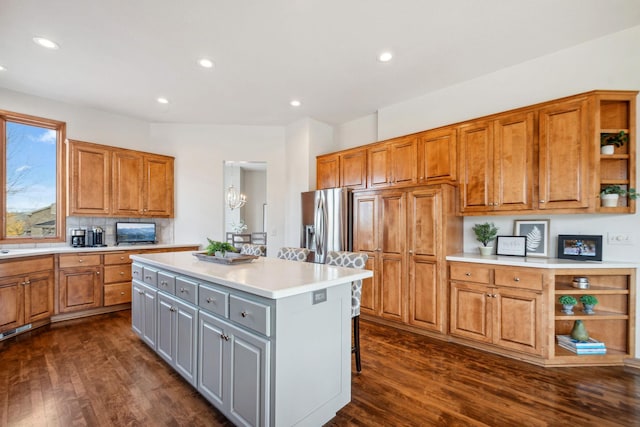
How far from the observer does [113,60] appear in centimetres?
311

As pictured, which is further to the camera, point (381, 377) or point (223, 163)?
point (223, 163)

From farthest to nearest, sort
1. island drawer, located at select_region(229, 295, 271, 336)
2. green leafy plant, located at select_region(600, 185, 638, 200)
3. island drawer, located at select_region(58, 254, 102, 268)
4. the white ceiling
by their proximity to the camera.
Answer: island drawer, located at select_region(58, 254, 102, 268) < green leafy plant, located at select_region(600, 185, 638, 200) < the white ceiling < island drawer, located at select_region(229, 295, 271, 336)

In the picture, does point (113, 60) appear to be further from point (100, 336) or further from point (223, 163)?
point (100, 336)

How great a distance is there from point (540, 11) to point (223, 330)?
11.3 feet

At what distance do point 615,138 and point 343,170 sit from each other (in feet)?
9.81

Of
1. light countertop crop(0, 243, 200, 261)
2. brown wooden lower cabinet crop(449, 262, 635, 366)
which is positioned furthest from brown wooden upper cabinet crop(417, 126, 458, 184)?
light countertop crop(0, 243, 200, 261)

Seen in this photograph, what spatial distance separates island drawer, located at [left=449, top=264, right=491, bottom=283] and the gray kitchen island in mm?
1637

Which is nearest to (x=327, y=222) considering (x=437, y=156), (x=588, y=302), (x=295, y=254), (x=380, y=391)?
(x=295, y=254)

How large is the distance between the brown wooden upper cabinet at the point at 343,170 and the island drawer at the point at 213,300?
9.26ft

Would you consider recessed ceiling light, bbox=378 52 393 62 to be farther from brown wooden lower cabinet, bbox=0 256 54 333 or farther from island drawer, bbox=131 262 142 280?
brown wooden lower cabinet, bbox=0 256 54 333

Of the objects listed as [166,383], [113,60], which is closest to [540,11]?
[113,60]

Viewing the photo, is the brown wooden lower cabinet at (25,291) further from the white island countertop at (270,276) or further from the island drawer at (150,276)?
the white island countertop at (270,276)

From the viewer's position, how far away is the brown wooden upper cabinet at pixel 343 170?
14.3 feet

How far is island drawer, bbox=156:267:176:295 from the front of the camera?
2.43 m
